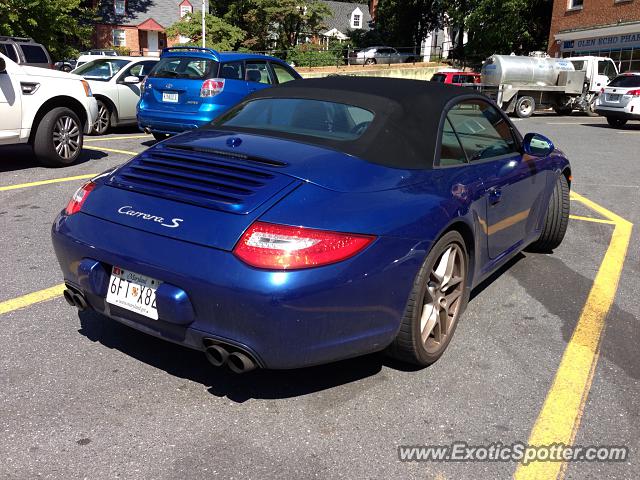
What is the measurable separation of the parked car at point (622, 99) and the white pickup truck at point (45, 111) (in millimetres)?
15958

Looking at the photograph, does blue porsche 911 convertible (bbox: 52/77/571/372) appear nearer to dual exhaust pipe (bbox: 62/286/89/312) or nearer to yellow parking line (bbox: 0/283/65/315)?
dual exhaust pipe (bbox: 62/286/89/312)

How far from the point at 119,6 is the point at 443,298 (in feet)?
166

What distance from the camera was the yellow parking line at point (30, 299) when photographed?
3.70m

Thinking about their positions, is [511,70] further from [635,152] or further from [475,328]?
[475,328]

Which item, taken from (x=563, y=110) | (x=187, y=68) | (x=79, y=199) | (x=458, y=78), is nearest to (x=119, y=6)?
(x=458, y=78)

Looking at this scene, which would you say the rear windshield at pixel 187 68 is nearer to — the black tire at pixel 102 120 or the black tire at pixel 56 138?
the black tire at pixel 56 138

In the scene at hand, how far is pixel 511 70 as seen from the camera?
21906 mm

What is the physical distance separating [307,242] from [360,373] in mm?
984

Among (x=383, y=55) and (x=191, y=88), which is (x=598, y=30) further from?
(x=191, y=88)

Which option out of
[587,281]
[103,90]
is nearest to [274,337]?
[587,281]

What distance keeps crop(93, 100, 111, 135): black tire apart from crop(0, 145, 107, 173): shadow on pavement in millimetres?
1867

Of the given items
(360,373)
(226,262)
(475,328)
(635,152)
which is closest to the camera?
(226,262)

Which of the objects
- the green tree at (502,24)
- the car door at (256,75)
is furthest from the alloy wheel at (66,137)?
the green tree at (502,24)

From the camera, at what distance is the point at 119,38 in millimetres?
47156
